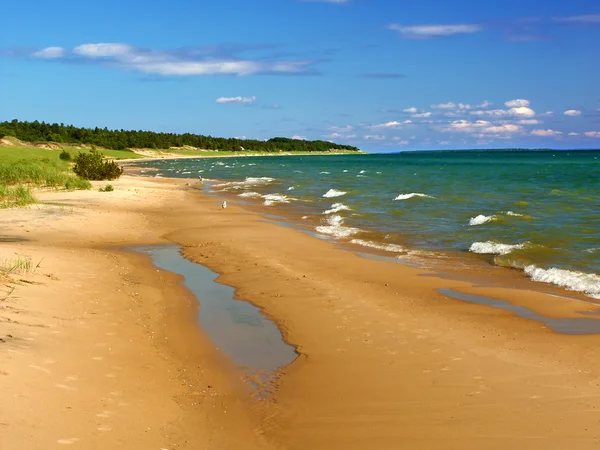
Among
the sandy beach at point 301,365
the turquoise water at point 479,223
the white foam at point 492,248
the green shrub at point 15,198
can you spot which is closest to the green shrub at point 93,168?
the turquoise water at point 479,223

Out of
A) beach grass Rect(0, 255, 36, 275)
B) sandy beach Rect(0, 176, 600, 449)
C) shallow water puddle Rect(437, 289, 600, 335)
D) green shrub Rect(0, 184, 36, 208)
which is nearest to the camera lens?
sandy beach Rect(0, 176, 600, 449)

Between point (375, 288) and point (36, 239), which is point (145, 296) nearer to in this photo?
point (375, 288)

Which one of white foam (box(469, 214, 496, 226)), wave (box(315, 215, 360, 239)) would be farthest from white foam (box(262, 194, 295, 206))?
white foam (box(469, 214, 496, 226))

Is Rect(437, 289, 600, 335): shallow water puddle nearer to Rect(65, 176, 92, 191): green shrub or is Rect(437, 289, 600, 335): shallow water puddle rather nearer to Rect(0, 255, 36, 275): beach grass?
Rect(0, 255, 36, 275): beach grass

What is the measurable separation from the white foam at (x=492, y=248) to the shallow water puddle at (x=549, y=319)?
18.9 ft

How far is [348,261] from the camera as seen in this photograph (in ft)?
55.7

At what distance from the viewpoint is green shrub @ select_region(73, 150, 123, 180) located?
46.0 metres

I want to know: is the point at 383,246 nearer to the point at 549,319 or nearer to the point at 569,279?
the point at 569,279

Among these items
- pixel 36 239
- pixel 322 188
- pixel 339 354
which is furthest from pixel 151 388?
pixel 322 188

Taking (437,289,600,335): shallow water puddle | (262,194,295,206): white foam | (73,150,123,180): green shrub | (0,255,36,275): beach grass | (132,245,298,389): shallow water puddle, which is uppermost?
(73,150,123,180): green shrub

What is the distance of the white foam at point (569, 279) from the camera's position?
1342cm

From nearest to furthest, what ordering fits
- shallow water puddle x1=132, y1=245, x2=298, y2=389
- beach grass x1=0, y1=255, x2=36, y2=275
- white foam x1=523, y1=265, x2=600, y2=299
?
1. shallow water puddle x1=132, y1=245, x2=298, y2=389
2. beach grass x1=0, y1=255, x2=36, y2=275
3. white foam x1=523, y1=265, x2=600, y2=299

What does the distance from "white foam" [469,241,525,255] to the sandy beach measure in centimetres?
418

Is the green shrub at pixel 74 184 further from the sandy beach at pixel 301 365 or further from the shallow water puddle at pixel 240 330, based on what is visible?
the shallow water puddle at pixel 240 330
